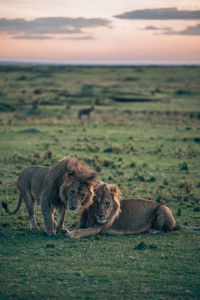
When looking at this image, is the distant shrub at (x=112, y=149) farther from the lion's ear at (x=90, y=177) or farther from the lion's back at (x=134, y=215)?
the lion's ear at (x=90, y=177)

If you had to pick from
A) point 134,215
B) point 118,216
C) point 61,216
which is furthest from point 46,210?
point 134,215

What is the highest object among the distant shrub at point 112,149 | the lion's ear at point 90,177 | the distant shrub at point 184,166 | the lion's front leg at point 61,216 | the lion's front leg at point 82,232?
the lion's ear at point 90,177

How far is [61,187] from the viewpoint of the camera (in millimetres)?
7176

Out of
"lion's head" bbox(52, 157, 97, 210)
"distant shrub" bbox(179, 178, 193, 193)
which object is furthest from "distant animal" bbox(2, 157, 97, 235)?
"distant shrub" bbox(179, 178, 193, 193)

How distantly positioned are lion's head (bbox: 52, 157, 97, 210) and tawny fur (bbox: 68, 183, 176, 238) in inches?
19.7

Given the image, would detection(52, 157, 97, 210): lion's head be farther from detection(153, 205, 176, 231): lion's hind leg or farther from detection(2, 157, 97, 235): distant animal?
detection(153, 205, 176, 231): lion's hind leg

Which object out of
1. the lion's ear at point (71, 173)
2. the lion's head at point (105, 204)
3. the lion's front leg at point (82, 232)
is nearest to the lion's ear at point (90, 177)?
the lion's ear at point (71, 173)

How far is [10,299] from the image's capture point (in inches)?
197

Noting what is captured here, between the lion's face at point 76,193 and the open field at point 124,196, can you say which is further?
the lion's face at point 76,193

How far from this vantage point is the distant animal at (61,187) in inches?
277

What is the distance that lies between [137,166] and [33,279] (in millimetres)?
11691

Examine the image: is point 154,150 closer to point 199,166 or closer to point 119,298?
point 199,166

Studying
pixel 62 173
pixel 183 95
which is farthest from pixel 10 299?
pixel 183 95

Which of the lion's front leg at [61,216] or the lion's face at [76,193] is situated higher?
the lion's face at [76,193]
